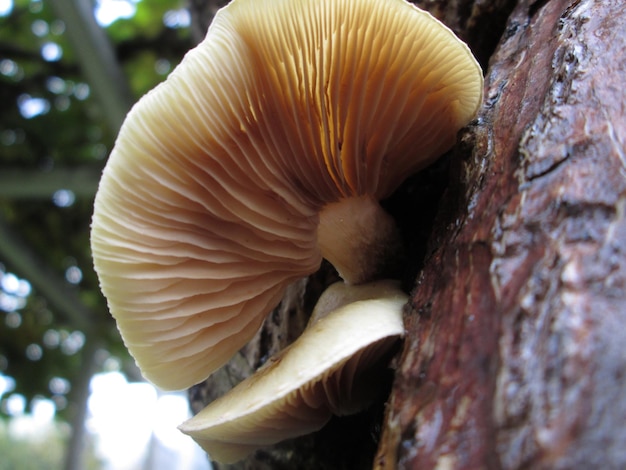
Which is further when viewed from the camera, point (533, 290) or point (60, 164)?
point (60, 164)

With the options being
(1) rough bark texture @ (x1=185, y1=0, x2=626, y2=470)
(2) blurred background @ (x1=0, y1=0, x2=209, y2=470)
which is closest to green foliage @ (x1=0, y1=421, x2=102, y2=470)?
(2) blurred background @ (x1=0, y1=0, x2=209, y2=470)

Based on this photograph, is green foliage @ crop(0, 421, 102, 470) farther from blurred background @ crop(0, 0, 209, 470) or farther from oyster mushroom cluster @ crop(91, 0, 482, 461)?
oyster mushroom cluster @ crop(91, 0, 482, 461)

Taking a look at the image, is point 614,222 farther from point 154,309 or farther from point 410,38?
point 154,309

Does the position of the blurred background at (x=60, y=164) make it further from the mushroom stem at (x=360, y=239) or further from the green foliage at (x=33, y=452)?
the green foliage at (x=33, y=452)

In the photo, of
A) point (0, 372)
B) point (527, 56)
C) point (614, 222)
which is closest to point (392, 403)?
point (614, 222)

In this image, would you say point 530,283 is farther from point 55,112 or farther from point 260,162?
point 55,112

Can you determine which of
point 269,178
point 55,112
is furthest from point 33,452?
point 269,178
